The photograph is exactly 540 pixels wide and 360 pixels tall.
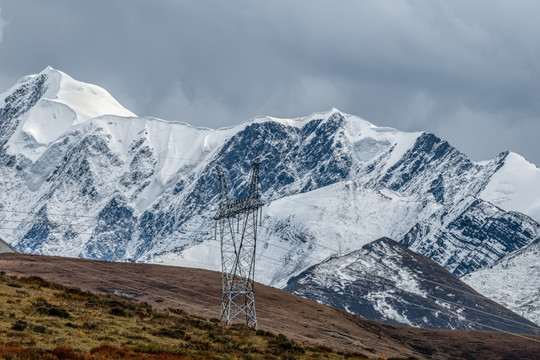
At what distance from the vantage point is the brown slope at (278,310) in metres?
126

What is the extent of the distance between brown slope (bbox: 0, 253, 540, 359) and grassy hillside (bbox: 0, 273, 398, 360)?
3762cm

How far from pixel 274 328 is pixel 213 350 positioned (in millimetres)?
60171

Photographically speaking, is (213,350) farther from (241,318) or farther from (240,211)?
(241,318)

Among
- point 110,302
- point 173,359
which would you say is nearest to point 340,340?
point 110,302

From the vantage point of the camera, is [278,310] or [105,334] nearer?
[105,334]

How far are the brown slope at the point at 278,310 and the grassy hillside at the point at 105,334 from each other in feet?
123

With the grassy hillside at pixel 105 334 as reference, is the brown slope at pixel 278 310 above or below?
above

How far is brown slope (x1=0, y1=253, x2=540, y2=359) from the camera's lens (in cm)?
12562

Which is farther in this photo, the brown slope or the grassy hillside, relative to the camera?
the brown slope

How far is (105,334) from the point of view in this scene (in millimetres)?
57312

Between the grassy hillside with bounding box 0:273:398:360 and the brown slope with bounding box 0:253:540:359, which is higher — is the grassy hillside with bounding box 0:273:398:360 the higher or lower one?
the lower one

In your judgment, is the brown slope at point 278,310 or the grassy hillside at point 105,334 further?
the brown slope at point 278,310

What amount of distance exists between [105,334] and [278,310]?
290 ft

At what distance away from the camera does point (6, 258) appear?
150875 mm
